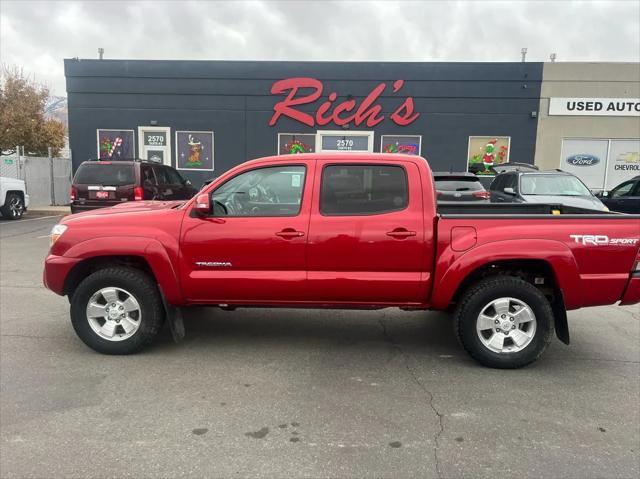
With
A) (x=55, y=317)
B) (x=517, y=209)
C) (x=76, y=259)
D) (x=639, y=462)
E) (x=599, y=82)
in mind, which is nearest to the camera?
(x=639, y=462)

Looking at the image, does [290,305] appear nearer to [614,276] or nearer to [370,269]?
[370,269]

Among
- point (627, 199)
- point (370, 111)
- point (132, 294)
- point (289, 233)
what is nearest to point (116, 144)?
point (370, 111)

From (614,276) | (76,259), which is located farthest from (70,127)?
(614,276)

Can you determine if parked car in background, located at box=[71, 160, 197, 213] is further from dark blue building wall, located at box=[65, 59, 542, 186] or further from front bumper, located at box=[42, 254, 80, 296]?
dark blue building wall, located at box=[65, 59, 542, 186]

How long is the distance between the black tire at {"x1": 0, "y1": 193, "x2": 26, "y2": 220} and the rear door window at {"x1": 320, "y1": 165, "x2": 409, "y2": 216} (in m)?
13.9

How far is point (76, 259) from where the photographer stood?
4520 millimetres

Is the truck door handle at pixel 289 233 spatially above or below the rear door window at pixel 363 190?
below

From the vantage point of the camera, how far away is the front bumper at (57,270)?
4.54 metres

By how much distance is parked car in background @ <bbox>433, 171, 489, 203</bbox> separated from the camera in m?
10.4

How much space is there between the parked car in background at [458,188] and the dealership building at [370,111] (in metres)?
8.03

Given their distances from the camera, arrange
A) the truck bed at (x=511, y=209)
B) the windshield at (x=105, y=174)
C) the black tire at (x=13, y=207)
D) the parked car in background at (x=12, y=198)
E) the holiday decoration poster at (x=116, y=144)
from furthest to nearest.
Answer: the holiday decoration poster at (x=116, y=144), the black tire at (x=13, y=207), the parked car in background at (x=12, y=198), the windshield at (x=105, y=174), the truck bed at (x=511, y=209)

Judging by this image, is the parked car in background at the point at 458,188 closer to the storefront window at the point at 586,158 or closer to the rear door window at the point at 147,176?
the rear door window at the point at 147,176

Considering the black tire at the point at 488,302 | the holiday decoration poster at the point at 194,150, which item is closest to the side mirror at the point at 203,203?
the black tire at the point at 488,302

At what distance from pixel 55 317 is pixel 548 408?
5.11 m
